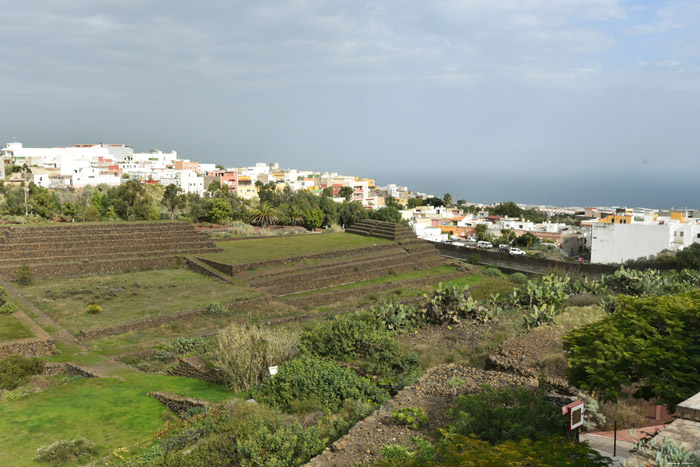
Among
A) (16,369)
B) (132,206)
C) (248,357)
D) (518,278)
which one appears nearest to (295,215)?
(132,206)

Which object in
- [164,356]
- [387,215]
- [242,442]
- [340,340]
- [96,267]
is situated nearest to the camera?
[242,442]

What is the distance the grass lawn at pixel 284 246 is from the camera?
23688mm

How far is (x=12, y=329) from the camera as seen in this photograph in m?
13.1

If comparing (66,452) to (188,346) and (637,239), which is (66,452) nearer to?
(188,346)

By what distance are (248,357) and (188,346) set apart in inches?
174

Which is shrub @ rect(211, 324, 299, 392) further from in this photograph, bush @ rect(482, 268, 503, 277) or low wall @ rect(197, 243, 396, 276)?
bush @ rect(482, 268, 503, 277)

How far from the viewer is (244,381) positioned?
32.3ft

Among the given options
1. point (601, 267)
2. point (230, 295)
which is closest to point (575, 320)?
point (230, 295)

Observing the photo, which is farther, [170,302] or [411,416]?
[170,302]

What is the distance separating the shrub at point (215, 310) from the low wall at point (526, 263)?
17233 millimetres

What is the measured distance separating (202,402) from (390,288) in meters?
15.3

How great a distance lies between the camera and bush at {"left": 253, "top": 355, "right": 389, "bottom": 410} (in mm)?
7922

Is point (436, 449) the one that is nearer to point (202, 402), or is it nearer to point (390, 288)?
point (202, 402)

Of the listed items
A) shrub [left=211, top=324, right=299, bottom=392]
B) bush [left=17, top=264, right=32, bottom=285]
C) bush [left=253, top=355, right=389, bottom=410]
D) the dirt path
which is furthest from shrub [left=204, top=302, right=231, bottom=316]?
bush [left=253, top=355, right=389, bottom=410]
